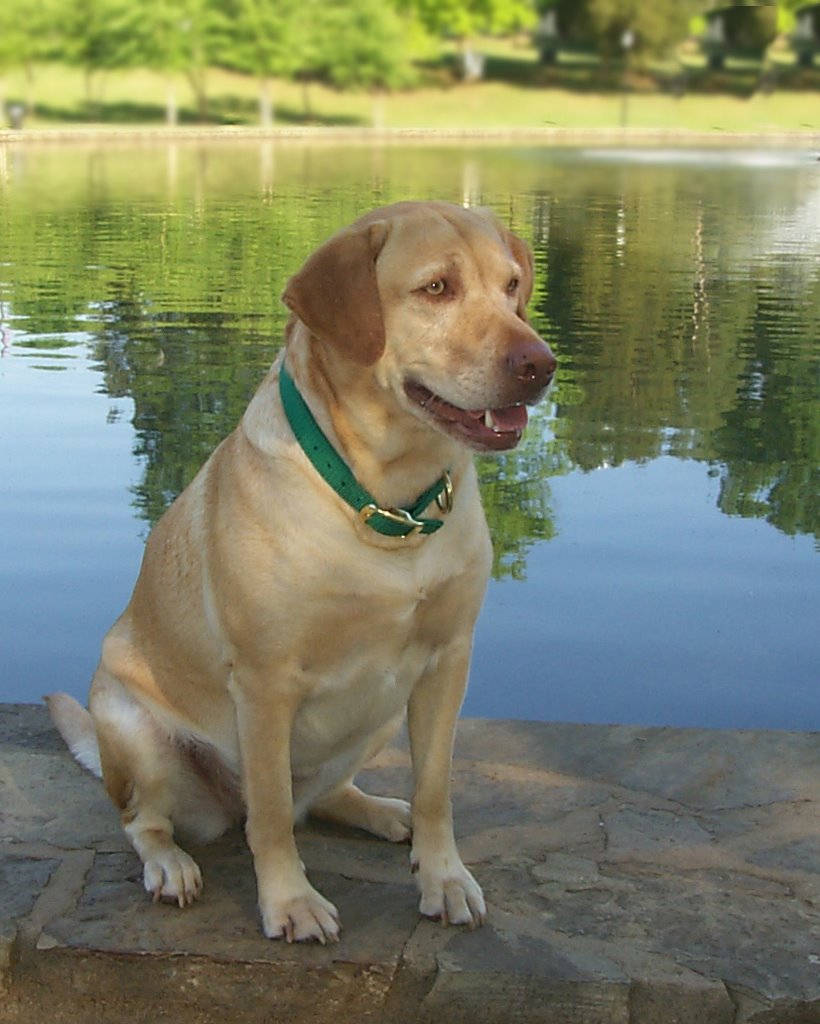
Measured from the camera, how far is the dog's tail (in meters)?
3.50

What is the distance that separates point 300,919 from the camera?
9.21ft

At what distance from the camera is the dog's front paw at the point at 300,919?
279 cm

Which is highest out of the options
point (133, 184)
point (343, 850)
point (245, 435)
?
point (245, 435)

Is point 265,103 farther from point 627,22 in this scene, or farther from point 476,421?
point 476,421

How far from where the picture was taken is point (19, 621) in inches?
201

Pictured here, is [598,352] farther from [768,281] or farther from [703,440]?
[768,281]

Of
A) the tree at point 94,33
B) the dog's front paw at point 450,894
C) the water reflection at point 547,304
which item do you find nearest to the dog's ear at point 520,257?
the dog's front paw at point 450,894

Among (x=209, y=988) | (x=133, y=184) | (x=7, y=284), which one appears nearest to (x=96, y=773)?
(x=209, y=988)

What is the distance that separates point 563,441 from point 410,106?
795 inches

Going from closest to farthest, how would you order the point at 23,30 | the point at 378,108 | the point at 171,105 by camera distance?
the point at 23,30 < the point at 378,108 < the point at 171,105

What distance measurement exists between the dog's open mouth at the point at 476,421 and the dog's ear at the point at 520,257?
8.6 inches

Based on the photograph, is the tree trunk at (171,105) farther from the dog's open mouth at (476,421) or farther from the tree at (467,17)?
the dog's open mouth at (476,421)

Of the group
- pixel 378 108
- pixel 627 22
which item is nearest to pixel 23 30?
pixel 378 108

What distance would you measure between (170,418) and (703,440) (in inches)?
105
